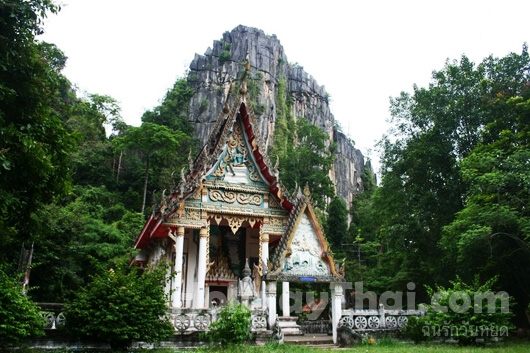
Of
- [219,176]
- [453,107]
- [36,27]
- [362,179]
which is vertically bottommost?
[219,176]

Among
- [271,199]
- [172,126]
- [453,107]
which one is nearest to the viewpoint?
[271,199]

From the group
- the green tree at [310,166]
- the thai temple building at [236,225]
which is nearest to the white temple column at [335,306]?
the thai temple building at [236,225]

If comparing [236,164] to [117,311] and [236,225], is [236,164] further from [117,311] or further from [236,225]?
[117,311]

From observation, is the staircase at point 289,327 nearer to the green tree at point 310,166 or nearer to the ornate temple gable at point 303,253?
the ornate temple gable at point 303,253

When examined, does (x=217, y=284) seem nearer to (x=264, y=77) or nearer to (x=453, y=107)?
(x=453, y=107)

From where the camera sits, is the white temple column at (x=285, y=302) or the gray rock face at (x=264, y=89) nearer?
the white temple column at (x=285, y=302)

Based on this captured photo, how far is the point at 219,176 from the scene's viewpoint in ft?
57.6

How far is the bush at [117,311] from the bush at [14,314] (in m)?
1.04

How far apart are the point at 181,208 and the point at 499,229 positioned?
1180 cm

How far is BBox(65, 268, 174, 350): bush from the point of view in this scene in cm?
1041

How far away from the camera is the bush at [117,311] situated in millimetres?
10406

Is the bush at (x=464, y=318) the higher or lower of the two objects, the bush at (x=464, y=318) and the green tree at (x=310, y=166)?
the lower

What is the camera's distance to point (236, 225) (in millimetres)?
17469

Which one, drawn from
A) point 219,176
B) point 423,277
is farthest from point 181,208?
point 423,277
